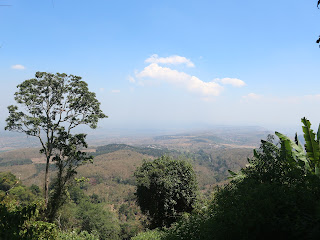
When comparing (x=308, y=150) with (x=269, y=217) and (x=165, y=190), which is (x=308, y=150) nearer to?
(x=269, y=217)

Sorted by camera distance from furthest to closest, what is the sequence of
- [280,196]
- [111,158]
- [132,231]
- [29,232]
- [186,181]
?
[111,158] → [132,231] → [186,181] → [29,232] → [280,196]

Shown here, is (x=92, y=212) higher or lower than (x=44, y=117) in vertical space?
lower

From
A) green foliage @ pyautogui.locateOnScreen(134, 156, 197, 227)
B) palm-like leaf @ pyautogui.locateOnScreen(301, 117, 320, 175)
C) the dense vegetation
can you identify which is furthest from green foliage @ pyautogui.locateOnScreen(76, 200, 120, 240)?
palm-like leaf @ pyautogui.locateOnScreen(301, 117, 320, 175)

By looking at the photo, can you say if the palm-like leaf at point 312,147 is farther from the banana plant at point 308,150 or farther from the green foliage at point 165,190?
the green foliage at point 165,190

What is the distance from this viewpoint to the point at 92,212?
129 feet

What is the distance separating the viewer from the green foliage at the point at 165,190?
54.7ft

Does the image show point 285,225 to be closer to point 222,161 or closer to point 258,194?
point 258,194

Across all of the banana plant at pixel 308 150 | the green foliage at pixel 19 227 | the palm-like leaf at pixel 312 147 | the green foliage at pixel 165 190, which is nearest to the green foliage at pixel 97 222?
the green foliage at pixel 165 190

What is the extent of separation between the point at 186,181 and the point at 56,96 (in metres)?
13.9

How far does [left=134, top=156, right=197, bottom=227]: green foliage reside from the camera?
16688mm

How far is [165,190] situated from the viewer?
16.7m

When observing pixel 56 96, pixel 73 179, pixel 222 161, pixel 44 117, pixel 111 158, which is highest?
pixel 56 96

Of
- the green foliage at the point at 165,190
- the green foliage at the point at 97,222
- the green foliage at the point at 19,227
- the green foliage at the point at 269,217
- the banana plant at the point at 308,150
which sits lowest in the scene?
→ the green foliage at the point at 97,222

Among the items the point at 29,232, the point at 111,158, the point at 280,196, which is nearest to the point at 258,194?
the point at 280,196
